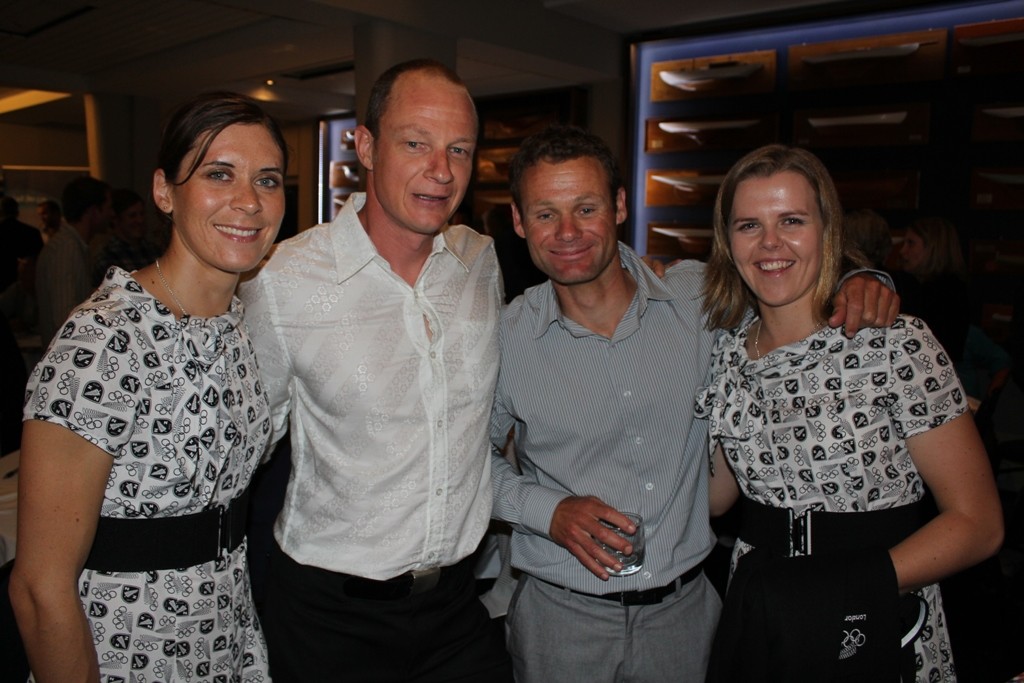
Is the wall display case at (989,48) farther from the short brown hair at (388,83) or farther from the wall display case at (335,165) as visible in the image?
the wall display case at (335,165)

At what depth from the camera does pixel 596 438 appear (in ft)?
6.37

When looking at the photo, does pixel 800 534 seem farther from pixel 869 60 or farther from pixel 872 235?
pixel 869 60

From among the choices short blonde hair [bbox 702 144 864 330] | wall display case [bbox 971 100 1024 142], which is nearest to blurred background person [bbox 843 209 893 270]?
wall display case [bbox 971 100 1024 142]

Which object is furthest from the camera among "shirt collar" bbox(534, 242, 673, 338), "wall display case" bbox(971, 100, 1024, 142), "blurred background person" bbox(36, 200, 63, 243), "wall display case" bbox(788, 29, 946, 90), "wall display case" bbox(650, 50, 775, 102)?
"blurred background person" bbox(36, 200, 63, 243)

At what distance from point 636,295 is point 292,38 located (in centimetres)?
620

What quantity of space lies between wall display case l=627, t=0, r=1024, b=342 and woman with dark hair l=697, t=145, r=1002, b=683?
196 inches

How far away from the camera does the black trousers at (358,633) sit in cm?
180

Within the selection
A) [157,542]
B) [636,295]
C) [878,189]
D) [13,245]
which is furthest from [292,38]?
[157,542]

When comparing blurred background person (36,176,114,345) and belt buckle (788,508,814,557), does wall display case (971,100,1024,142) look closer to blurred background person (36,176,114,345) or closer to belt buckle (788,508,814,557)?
→ belt buckle (788,508,814,557)

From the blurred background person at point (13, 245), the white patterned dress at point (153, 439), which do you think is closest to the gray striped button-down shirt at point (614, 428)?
the white patterned dress at point (153, 439)

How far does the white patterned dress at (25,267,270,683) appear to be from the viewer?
4.51ft

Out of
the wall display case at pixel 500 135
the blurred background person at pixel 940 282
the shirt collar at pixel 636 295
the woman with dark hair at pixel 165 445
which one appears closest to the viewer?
the woman with dark hair at pixel 165 445

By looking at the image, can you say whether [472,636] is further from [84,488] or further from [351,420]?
[84,488]

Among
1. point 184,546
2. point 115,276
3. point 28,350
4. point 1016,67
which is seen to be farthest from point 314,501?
point 1016,67
